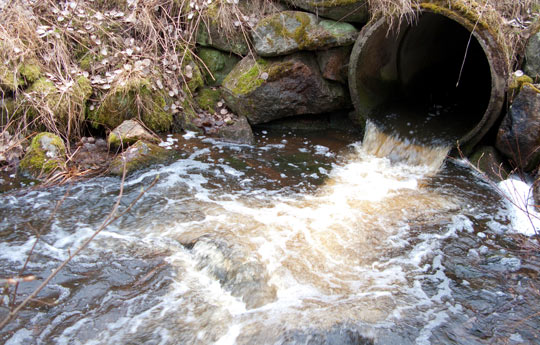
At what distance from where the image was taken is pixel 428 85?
7.04 meters

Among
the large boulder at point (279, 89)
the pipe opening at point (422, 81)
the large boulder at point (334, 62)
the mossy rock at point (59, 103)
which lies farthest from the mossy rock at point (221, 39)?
the mossy rock at point (59, 103)

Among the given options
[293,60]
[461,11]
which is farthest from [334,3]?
[461,11]

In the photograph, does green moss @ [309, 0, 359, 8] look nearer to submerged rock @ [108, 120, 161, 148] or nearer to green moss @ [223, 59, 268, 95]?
green moss @ [223, 59, 268, 95]

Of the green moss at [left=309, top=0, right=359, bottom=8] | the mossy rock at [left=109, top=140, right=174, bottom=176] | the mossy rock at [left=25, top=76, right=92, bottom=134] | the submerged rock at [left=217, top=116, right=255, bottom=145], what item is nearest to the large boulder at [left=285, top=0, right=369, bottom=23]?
the green moss at [left=309, top=0, right=359, bottom=8]

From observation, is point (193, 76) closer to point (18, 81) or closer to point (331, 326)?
point (18, 81)

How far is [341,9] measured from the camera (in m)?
5.61

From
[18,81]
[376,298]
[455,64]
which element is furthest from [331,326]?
[455,64]

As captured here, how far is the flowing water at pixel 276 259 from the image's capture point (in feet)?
9.09

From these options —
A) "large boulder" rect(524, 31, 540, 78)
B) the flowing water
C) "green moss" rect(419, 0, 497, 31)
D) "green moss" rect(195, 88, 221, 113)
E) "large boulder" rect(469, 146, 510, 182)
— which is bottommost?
the flowing water

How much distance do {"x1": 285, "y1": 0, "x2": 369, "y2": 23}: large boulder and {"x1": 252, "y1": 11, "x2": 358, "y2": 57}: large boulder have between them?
0.08 meters

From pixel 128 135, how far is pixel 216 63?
1954 millimetres

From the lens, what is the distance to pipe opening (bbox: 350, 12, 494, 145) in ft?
18.4

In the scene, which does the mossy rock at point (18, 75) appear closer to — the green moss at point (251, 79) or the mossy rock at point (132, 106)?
the mossy rock at point (132, 106)

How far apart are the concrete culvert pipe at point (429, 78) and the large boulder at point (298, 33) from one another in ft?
1.22
